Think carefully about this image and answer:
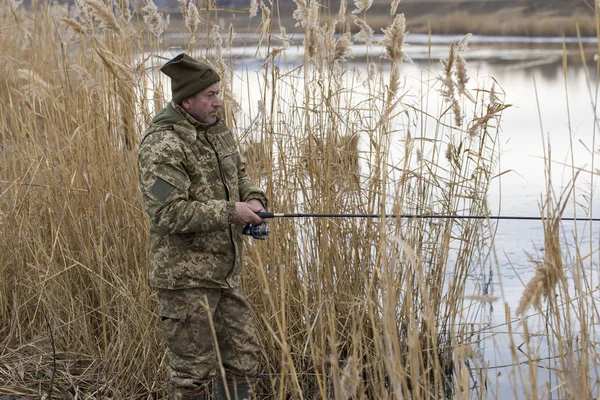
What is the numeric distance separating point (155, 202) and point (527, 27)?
1355 cm

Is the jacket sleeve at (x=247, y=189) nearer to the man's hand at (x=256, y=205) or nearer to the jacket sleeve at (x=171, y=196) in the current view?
the man's hand at (x=256, y=205)

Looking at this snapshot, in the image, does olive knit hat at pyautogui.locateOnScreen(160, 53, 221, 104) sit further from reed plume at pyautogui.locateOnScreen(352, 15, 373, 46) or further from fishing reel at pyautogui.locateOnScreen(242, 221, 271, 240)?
reed plume at pyautogui.locateOnScreen(352, 15, 373, 46)

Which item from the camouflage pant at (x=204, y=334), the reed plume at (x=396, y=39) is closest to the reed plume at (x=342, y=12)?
the reed plume at (x=396, y=39)

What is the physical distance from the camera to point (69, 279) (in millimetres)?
3928

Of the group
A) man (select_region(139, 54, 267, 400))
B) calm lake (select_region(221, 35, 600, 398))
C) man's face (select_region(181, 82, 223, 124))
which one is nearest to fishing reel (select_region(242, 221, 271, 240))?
man (select_region(139, 54, 267, 400))

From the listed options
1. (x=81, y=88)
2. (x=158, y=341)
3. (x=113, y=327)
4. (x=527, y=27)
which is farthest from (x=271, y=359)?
(x=527, y=27)

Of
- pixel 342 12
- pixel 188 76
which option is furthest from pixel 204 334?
pixel 342 12

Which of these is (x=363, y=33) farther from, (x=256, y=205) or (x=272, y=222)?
(x=256, y=205)

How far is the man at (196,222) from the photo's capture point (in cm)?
288

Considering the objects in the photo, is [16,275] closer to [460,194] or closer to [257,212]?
[257,212]

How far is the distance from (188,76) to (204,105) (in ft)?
0.34

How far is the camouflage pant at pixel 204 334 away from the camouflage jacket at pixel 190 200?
7 centimetres

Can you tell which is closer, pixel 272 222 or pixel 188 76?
pixel 188 76

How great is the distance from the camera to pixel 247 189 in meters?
3.14
